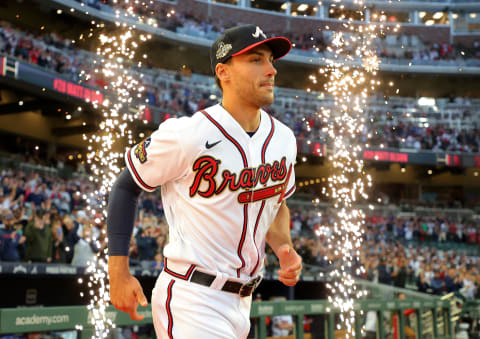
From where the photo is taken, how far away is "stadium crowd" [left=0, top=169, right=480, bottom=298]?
8.55 metres

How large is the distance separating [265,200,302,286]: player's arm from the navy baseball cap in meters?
0.80

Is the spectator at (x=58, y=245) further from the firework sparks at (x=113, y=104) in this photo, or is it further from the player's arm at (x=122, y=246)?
the player's arm at (x=122, y=246)

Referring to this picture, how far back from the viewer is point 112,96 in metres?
16.8

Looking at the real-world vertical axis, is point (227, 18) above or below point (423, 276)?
above

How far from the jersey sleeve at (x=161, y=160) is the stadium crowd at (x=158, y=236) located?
6448mm

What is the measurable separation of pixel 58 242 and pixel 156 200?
597cm

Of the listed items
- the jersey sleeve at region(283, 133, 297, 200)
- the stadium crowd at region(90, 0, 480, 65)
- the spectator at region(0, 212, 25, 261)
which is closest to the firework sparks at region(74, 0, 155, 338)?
the stadium crowd at region(90, 0, 480, 65)

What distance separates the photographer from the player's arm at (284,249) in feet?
8.27

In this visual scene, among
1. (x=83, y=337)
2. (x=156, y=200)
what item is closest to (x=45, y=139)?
(x=156, y=200)

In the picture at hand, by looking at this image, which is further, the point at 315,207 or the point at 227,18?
the point at 227,18

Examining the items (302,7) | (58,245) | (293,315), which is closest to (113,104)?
(58,245)

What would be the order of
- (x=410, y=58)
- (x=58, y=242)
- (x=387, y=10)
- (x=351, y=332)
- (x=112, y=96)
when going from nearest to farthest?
(x=351, y=332), (x=58, y=242), (x=112, y=96), (x=410, y=58), (x=387, y=10)

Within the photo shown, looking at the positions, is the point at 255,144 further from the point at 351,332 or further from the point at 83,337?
the point at 351,332

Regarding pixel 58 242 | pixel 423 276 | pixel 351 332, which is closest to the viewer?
pixel 351 332
